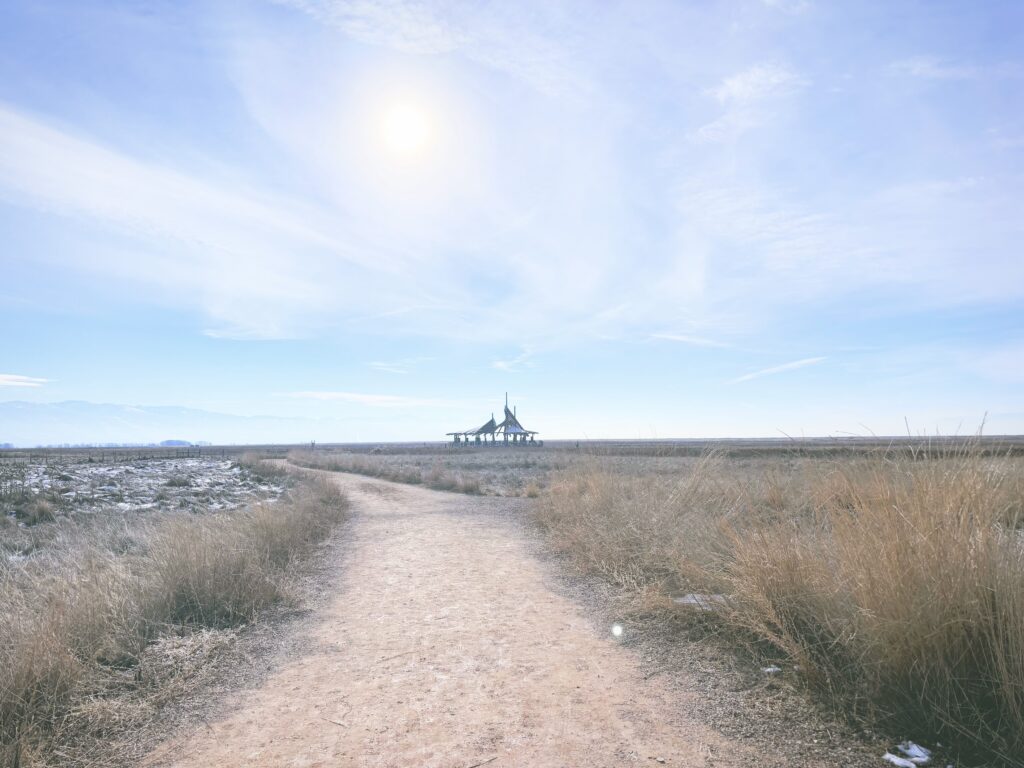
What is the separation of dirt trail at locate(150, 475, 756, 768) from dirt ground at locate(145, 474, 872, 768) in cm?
1

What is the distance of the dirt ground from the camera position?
332 cm

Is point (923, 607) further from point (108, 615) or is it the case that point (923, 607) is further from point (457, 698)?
point (108, 615)

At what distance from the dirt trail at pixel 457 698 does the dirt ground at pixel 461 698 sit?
0.5 inches

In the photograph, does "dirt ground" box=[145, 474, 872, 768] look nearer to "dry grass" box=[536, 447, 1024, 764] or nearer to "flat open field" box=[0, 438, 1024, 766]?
"flat open field" box=[0, 438, 1024, 766]

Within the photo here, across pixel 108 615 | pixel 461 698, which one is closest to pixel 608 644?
pixel 461 698

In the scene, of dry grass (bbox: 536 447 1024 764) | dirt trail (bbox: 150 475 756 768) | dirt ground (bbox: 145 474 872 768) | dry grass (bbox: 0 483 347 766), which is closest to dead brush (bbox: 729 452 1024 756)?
dry grass (bbox: 536 447 1024 764)

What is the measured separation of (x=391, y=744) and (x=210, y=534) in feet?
18.6

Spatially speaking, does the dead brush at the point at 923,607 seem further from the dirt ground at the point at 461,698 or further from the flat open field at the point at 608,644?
the dirt ground at the point at 461,698

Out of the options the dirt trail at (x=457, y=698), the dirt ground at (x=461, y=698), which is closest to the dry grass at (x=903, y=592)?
the dirt ground at (x=461, y=698)

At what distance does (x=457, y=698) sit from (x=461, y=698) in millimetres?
28

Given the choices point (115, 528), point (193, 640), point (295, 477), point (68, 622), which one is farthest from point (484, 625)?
point (295, 477)

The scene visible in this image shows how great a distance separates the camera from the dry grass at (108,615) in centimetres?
368

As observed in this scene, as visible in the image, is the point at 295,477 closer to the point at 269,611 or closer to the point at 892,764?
the point at 269,611

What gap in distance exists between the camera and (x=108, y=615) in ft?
16.7
